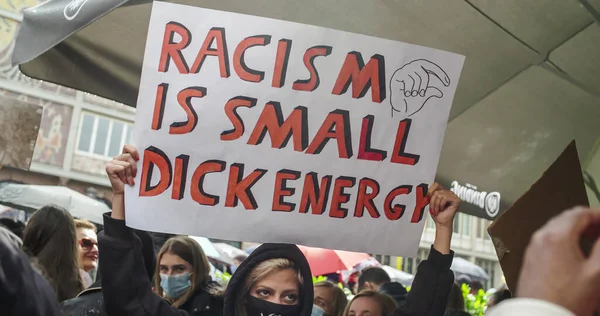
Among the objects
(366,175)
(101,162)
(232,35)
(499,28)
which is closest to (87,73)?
(232,35)

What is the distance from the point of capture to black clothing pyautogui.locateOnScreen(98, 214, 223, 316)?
2.24 m

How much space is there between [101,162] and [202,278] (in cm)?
2522

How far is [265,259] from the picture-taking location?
2.60 metres

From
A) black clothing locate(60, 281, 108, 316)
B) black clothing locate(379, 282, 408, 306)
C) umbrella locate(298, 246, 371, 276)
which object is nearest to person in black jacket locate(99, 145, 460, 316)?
black clothing locate(60, 281, 108, 316)

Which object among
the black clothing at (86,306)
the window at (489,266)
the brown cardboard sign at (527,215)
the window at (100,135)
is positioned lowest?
the window at (489,266)

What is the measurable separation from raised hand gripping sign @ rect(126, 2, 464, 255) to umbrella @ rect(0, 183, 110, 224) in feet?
26.5

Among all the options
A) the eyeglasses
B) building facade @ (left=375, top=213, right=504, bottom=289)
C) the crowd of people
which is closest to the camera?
the crowd of people

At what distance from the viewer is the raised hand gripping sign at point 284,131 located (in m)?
2.31

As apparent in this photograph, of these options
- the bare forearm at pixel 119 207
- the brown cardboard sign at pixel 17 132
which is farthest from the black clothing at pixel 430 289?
the brown cardboard sign at pixel 17 132

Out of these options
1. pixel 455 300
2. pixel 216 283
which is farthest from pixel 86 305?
pixel 455 300

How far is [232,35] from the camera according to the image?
2342 millimetres

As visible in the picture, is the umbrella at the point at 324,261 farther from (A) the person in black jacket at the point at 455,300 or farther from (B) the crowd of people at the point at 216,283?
(B) the crowd of people at the point at 216,283

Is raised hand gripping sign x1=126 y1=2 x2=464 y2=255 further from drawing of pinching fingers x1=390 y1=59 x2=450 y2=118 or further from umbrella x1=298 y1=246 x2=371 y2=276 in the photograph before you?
umbrella x1=298 y1=246 x2=371 y2=276

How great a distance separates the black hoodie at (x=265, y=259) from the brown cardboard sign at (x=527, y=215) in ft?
2.81
